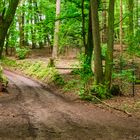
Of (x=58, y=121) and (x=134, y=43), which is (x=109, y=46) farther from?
(x=58, y=121)

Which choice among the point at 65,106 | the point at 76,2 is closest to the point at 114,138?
the point at 65,106

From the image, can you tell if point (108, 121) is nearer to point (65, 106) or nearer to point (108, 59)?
point (65, 106)

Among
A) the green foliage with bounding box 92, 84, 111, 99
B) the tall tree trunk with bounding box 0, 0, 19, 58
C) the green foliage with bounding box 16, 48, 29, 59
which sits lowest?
the green foliage with bounding box 92, 84, 111, 99

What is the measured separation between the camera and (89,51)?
23.6 m

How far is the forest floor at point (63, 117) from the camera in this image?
1002 cm

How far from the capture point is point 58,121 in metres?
12.1

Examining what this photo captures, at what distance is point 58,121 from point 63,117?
0.84 meters

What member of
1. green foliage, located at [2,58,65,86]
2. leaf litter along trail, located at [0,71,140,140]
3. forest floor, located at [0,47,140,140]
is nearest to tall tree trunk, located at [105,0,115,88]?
forest floor, located at [0,47,140,140]

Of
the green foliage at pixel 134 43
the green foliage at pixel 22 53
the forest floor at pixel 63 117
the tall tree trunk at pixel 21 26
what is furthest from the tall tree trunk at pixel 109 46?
the tall tree trunk at pixel 21 26

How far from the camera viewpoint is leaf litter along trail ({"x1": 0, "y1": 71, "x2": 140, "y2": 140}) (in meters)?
9.93

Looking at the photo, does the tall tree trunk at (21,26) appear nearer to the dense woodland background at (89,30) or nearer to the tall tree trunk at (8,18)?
the dense woodland background at (89,30)

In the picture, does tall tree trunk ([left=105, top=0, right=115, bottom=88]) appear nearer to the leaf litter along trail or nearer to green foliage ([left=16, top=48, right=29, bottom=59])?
the leaf litter along trail

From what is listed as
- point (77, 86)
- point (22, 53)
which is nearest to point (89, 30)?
point (77, 86)

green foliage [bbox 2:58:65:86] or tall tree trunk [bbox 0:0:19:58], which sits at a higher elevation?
tall tree trunk [bbox 0:0:19:58]
